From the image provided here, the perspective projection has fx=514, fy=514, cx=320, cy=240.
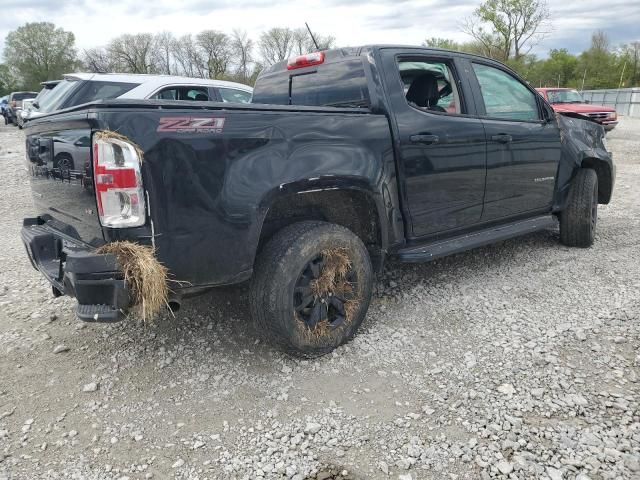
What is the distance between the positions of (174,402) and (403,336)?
149 centimetres

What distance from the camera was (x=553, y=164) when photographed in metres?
4.64

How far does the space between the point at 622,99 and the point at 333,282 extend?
35729 millimetres

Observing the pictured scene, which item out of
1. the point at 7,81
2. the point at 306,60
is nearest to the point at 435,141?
the point at 306,60

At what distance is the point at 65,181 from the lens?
2.72m

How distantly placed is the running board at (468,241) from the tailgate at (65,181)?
1.96 metres

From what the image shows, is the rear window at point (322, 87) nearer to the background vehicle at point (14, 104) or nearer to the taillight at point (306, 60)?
the taillight at point (306, 60)

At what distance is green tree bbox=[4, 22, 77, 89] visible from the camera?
4966 centimetres

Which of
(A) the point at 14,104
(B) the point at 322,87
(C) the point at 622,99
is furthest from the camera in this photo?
(C) the point at 622,99

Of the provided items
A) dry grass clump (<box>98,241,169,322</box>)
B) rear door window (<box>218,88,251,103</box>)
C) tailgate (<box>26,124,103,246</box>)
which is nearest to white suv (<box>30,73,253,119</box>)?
rear door window (<box>218,88,251,103</box>)

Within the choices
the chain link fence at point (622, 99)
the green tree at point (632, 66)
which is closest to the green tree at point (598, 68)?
the green tree at point (632, 66)

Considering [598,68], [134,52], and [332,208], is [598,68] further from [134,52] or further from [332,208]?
[332,208]

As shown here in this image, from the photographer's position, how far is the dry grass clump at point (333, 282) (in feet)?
9.95

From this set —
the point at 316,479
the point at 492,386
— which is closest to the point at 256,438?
the point at 316,479

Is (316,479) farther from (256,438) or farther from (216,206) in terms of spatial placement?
(216,206)
